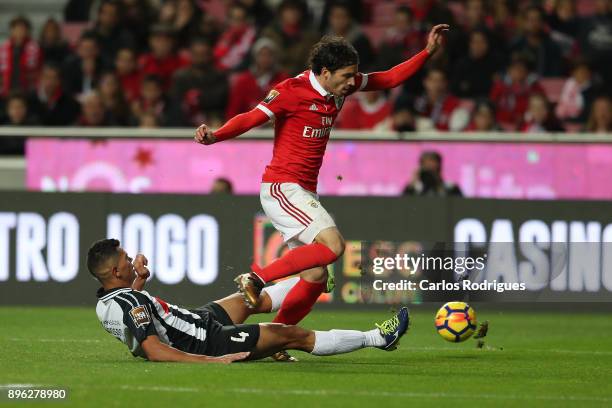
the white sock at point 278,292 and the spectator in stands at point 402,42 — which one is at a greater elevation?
the spectator in stands at point 402,42

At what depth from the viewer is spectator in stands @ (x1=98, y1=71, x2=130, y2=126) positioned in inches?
644

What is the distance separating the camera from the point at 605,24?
17.7 metres

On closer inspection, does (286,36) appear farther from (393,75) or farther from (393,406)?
(393,406)

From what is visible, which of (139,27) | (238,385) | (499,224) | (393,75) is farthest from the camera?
(139,27)

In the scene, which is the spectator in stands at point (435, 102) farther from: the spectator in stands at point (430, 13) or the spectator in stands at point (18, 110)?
the spectator in stands at point (18, 110)

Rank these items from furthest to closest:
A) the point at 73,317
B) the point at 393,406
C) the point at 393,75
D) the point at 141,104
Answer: the point at 141,104, the point at 73,317, the point at 393,75, the point at 393,406

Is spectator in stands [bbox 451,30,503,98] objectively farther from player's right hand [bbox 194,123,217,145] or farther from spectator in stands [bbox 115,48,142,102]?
player's right hand [bbox 194,123,217,145]

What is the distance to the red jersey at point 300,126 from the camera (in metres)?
9.44

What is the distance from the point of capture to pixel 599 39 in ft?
58.0

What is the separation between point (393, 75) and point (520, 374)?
2392mm

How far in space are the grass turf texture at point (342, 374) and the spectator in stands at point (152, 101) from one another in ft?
16.7

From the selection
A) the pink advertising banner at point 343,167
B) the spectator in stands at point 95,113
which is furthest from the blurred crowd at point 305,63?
the pink advertising banner at point 343,167

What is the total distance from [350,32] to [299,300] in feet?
28.7

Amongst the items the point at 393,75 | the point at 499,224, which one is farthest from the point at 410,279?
the point at 499,224
